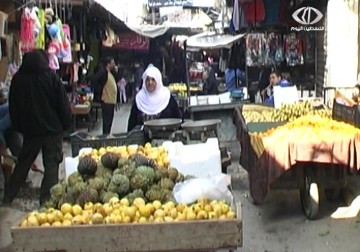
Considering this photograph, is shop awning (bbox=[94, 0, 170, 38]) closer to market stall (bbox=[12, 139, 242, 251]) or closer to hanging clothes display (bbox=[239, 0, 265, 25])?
hanging clothes display (bbox=[239, 0, 265, 25])

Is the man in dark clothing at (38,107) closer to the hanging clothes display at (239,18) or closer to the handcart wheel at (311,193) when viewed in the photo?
the handcart wheel at (311,193)

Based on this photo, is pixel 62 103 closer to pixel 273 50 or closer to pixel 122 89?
pixel 273 50

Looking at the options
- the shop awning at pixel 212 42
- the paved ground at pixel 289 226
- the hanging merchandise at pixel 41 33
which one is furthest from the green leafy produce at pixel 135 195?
the shop awning at pixel 212 42

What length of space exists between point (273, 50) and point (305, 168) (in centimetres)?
677

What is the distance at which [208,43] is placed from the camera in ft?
51.2

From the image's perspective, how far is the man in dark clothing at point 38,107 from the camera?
780 cm

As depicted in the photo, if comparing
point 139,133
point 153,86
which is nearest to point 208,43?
point 153,86

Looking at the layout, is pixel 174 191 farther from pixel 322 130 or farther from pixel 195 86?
pixel 195 86

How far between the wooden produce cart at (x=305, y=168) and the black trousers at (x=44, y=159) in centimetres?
249

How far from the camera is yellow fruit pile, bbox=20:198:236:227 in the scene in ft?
12.9

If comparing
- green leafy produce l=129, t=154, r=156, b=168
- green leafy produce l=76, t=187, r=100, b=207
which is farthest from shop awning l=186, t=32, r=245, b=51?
green leafy produce l=76, t=187, r=100, b=207

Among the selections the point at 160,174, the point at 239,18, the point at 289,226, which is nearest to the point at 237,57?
the point at 239,18

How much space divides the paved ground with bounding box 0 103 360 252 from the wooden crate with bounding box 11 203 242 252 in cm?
283

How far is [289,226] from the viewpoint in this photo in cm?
735
